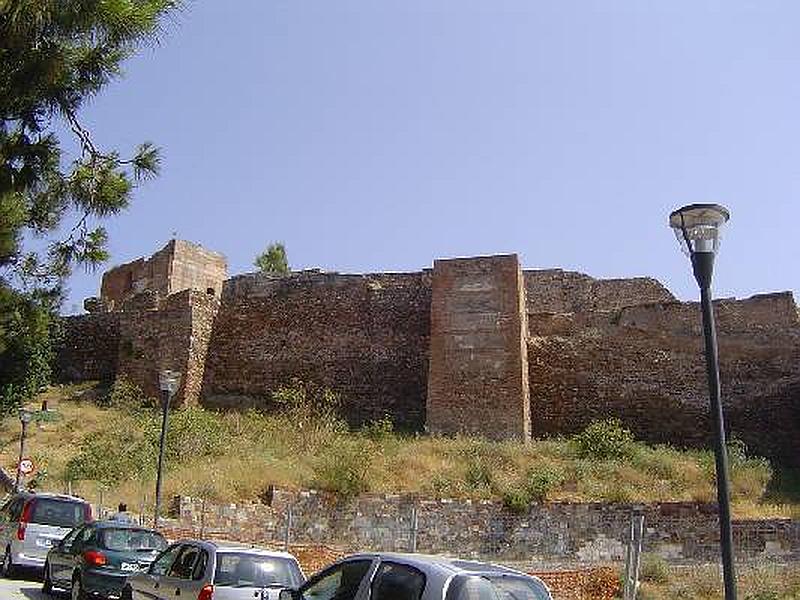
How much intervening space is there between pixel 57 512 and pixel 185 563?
21.8 feet

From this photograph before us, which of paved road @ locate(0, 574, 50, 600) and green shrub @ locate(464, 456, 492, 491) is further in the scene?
green shrub @ locate(464, 456, 492, 491)

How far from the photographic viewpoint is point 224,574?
9.04 m

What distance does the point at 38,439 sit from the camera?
85.5 feet

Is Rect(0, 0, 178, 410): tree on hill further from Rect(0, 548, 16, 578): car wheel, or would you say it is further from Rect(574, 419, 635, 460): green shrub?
Rect(574, 419, 635, 460): green shrub

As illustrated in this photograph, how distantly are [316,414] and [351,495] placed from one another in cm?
754

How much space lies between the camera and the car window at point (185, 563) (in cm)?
949

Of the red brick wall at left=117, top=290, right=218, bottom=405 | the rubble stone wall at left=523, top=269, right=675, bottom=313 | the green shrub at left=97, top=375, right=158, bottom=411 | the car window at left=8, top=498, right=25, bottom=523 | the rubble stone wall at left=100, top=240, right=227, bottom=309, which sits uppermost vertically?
the rubble stone wall at left=100, top=240, right=227, bottom=309

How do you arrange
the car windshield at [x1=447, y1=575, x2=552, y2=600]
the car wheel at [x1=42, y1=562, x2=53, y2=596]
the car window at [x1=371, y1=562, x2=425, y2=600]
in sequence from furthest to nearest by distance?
the car wheel at [x1=42, y1=562, x2=53, y2=596], the car window at [x1=371, y1=562, x2=425, y2=600], the car windshield at [x1=447, y1=575, x2=552, y2=600]

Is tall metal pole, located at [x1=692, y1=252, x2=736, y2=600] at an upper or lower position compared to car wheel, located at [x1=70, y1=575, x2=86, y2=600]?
upper

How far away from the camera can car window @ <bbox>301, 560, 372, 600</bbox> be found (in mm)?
7065

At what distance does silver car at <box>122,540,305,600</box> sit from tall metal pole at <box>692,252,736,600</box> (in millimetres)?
4096

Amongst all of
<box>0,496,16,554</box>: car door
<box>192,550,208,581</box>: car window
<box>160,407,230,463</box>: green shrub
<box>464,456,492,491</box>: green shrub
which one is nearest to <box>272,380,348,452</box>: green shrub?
<box>160,407,230,463</box>: green shrub

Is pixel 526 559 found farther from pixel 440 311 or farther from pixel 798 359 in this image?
pixel 798 359

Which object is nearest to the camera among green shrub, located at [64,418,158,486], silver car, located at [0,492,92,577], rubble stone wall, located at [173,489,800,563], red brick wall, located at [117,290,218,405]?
silver car, located at [0,492,92,577]
